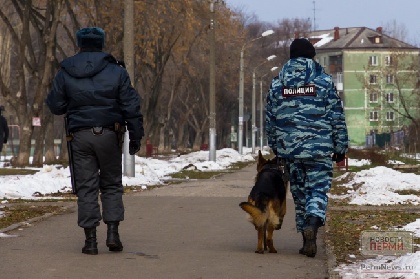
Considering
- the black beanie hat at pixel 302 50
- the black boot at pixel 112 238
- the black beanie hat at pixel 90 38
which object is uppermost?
the black beanie hat at pixel 90 38

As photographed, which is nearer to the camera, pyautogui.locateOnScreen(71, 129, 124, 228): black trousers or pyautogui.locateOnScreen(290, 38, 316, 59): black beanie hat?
pyautogui.locateOnScreen(71, 129, 124, 228): black trousers

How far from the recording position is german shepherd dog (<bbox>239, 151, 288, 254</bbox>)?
31.9 feet

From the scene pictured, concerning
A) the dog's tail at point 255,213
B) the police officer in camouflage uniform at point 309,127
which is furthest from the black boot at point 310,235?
the dog's tail at point 255,213

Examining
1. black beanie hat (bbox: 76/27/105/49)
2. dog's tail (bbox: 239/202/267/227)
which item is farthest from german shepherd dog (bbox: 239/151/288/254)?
black beanie hat (bbox: 76/27/105/49)

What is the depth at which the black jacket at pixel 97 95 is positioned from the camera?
9.71 meters

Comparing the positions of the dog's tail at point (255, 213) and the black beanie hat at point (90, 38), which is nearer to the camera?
the dog's tail at point (255, 213)

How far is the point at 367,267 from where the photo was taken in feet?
29.0

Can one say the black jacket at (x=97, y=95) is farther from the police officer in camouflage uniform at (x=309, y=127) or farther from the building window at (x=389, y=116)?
Result: the building window at (x=389, y=116)

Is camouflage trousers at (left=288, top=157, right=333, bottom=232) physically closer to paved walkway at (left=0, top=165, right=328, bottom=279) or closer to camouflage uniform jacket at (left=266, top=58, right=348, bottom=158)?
camouflage uniform jacket at (left=266, top=58, right=348, bottom=158)

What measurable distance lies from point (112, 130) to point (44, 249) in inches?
52.3

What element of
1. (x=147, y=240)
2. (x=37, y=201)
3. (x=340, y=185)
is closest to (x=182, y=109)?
(x=340, y=185)

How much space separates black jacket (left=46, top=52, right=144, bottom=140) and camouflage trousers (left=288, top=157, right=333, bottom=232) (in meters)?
1.45

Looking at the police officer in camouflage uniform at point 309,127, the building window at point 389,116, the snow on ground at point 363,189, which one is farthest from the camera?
the building window at point 389,116

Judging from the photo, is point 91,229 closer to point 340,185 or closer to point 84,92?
point 84,92
